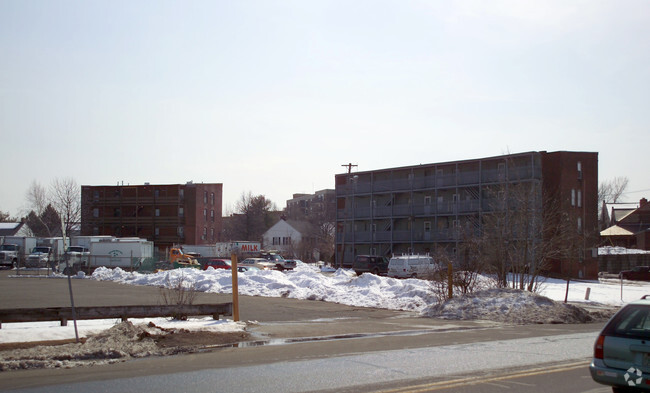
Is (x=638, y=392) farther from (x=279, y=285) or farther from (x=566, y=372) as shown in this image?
(x=279, y=285)

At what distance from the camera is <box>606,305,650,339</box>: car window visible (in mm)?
7273

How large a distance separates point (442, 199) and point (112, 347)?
5315 cm

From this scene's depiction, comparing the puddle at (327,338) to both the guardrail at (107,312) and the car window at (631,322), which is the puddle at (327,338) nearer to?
the guardrail at (107,312)

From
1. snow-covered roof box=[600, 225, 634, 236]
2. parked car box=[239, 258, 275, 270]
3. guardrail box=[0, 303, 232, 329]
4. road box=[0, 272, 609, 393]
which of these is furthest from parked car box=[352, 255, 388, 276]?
snow-covered roof box=[600, 225, 634, 236]

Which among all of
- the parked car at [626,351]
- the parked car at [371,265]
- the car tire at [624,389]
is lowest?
the parked car at [371,265]

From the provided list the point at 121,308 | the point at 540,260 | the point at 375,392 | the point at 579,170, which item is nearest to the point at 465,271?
the point at 540,260

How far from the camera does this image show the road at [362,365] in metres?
8.72

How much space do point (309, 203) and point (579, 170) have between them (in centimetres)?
11041

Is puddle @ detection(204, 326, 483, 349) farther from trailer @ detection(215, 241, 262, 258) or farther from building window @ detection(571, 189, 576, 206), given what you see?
trailer @ detection(215, 241, 262, 258)

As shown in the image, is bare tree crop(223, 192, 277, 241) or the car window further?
bare tree crop(223, 192, 277, 241)

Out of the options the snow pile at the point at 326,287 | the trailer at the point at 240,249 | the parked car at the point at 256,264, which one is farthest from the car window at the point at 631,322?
the trailer at the point at 240,249

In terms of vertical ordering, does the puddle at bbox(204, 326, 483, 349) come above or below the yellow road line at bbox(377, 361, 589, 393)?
below

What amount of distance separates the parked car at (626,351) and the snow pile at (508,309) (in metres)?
12.1

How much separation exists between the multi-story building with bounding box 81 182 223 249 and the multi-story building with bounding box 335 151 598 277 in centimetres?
2823
